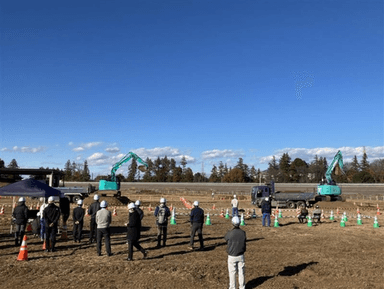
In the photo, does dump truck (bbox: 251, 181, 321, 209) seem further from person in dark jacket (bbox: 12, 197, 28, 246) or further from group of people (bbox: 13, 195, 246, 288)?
person in dark jacket (bbox: 12, 197, 28, 246)

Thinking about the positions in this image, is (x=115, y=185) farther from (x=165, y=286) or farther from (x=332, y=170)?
(x=165, y=286)

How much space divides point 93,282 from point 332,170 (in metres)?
40.2

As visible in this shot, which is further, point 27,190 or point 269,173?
point 269,173

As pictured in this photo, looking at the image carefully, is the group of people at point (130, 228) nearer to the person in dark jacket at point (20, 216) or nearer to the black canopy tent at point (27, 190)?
the person in dark jacket at point (20, 216)

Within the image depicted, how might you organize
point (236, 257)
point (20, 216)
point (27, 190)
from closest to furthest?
1. point (236, 257)
2. point (20, 216)
3. point (27, 190)

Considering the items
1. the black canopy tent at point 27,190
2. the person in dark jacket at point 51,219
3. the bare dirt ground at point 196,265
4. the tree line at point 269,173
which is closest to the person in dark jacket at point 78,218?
the bare dirt ground at point 196,265

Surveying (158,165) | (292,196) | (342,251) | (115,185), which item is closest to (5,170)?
(115,185)

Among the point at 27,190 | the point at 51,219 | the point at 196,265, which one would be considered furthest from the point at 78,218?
the point at 196,265

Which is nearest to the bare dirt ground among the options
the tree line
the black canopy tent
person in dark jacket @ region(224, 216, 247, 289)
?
person in dark jacket @ region(224, 216, 247, 289)

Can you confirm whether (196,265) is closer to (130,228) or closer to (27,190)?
(130,228)

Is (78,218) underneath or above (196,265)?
above

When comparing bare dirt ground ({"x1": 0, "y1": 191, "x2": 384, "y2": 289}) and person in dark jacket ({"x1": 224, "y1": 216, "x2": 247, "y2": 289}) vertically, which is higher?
person in dark jacket ({"x1": 224, "y1": 216, "x2": 247, "y2": 289})

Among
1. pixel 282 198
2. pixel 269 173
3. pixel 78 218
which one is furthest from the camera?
pixel 269 173

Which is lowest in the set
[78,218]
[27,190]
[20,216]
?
[78,218]
